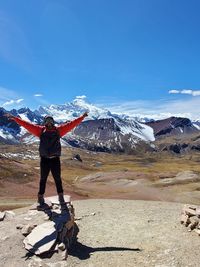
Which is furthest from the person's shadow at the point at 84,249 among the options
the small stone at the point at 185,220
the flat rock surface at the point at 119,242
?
the small stone at the point at 185,220

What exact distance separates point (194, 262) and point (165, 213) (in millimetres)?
11038

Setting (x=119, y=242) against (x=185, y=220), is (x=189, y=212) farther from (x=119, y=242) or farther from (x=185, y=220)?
(x=119, y=242)

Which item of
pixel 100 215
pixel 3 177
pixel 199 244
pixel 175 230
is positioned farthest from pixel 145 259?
pixel 3 177

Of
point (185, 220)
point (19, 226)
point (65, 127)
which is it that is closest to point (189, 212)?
point (185, 220)

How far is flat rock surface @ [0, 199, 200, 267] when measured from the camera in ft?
65.3

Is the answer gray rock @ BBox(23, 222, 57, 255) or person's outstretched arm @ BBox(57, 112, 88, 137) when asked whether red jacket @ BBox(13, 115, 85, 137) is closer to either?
person's outstretched arm @ BBox(57, 112, 88, 137)

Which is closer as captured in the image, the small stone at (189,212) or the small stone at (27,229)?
the small stone at (27,229)

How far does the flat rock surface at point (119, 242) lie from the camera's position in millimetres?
19906

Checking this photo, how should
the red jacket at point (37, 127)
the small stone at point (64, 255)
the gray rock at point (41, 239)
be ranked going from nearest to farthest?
the small stone at point (64, 255) → the gray rock at point (41, 239) → the red jacket at point (37, 127)

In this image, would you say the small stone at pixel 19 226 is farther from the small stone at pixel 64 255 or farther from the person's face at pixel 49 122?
the person's face at pixel 49 122

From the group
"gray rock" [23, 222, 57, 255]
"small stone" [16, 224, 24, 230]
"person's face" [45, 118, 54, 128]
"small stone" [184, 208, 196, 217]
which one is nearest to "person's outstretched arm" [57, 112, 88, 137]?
"person's face" [45, 118, 54, 128]

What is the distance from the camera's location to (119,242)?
23.6m

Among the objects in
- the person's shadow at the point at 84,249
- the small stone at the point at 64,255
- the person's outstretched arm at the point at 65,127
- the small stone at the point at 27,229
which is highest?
the person's outstretched arm at the point at 65,127

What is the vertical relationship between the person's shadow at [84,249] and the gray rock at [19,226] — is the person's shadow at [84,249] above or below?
below
